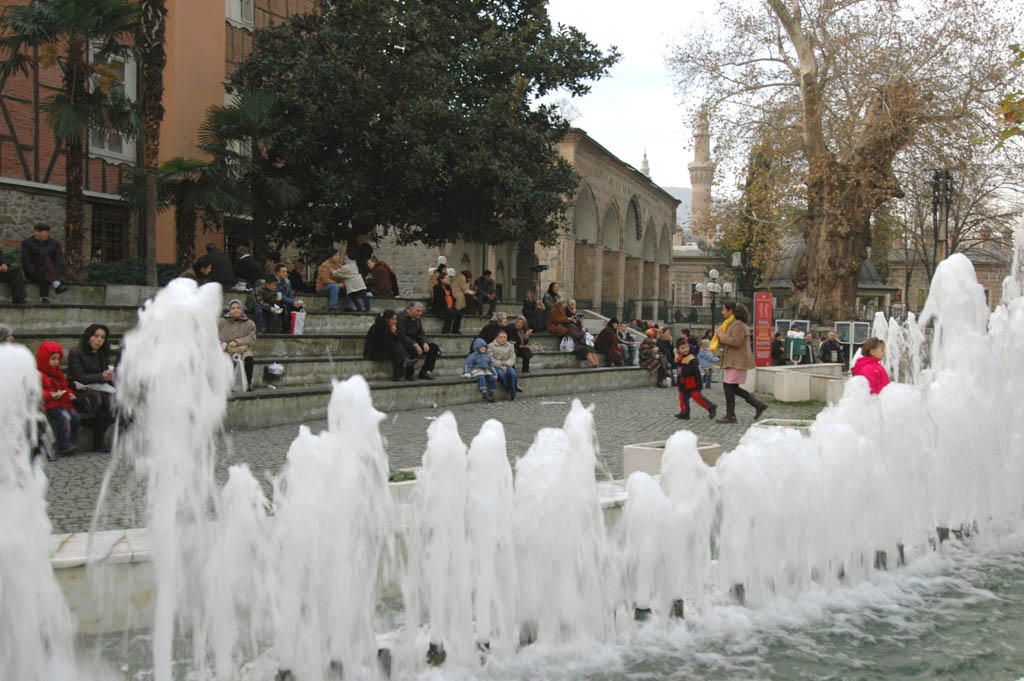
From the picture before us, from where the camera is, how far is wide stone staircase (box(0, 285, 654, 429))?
1235 centimetres

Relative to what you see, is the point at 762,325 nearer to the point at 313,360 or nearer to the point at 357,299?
the point at 357,299

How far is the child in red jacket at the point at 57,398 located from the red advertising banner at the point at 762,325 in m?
14.5

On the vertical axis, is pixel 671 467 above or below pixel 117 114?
below

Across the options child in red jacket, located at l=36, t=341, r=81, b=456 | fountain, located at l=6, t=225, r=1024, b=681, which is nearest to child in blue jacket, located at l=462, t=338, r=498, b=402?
child in red jacket, located at l=36, t=341, r=81, b=456

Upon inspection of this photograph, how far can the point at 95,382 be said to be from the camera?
9914 millimetres

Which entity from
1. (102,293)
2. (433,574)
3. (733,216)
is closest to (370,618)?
(433,574)

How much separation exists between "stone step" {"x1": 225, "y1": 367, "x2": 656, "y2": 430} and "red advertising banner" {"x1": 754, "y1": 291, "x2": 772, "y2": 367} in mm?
2418

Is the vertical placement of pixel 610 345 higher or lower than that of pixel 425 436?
higher

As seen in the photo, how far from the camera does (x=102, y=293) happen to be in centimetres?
1600

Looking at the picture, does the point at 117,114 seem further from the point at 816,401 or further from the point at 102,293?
the point at 816,401

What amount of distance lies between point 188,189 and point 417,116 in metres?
4.90

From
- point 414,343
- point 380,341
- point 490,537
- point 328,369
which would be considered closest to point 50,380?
point 328,369

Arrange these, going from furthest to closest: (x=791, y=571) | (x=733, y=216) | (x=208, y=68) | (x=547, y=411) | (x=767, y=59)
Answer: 1. (x=733, y=216)
2. (x=767, y=59)
3. (x=208, y=68)
4. (x=547, y=411)
5. (x=791, y=571)

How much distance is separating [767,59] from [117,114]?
19.7 m
